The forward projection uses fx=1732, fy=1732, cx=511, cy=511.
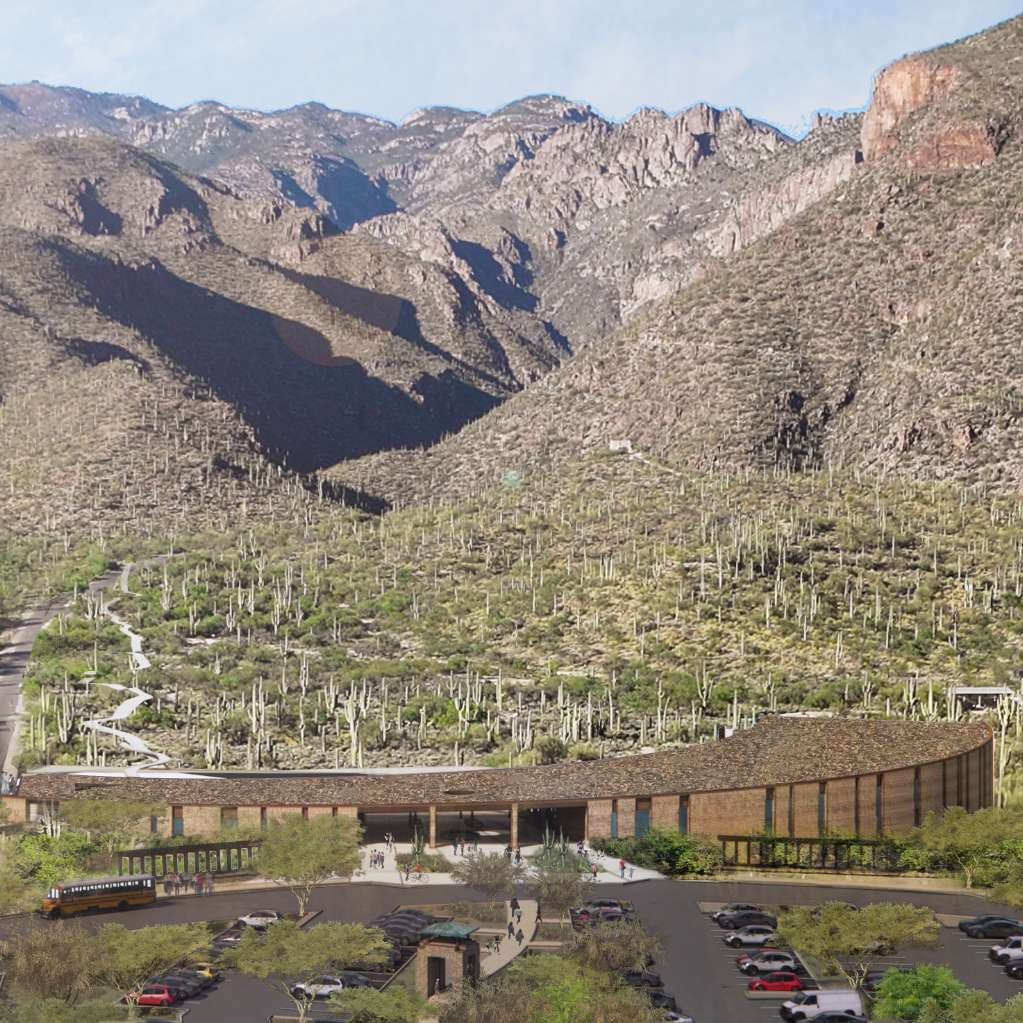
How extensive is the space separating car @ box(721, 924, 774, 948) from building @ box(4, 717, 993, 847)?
11336 millimetres

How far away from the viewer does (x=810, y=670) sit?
9300 centimetres

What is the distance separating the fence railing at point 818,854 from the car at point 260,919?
54.3ft

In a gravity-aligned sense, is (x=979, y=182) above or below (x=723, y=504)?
above

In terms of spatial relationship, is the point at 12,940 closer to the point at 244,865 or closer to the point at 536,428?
the point at 244,865

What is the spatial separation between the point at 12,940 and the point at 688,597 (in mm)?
64812

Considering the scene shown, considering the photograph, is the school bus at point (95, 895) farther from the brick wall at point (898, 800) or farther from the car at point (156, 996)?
the brick wall at point (898, 800)

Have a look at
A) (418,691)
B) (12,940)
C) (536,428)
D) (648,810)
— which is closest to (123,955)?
(12,940)

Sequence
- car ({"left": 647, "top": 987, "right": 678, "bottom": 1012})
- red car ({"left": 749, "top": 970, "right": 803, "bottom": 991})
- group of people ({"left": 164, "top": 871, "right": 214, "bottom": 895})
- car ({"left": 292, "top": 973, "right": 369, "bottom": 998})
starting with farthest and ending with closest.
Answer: group of people ({"left": 164, "top": 871, "right": 214, "bottom": 895}) < red car ({"left": 749, "top": 970, "right": 803, "bottom": 991}) < car ({"left": 292, "top": 973, "right": 369, "bottom": 998}) < car ({"left": 647, "top": 987, "right": 678, "bottom": 1012})

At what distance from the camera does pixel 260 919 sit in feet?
164

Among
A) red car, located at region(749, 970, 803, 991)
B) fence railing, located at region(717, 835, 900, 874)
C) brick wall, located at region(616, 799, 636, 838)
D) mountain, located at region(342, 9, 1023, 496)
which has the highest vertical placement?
mountain, located at region(342, 9, 1023, 496)

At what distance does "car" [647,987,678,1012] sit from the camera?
41250mm

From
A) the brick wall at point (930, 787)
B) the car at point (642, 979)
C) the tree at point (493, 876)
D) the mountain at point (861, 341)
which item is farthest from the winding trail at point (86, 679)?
the mountain at point (861, 341)

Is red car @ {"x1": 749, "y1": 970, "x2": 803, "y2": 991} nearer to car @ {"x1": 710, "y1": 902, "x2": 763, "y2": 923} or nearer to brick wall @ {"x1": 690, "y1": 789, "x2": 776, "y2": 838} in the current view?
car @ {"x1": 710, "y1": 902, "x2": 763, "y2": 923}

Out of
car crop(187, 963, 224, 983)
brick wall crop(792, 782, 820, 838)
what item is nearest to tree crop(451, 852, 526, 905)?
car crop(187, 963, 224, 983)
